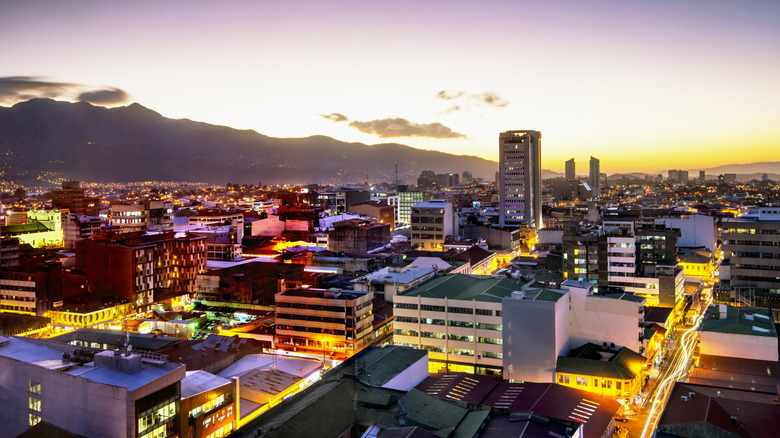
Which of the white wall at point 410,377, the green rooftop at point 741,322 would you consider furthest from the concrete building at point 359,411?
the green rooftop at point 741,322

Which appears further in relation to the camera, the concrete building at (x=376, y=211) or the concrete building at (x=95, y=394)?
the concrete building at (x=376, y=211)

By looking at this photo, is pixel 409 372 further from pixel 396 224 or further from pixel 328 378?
pixel 396 224

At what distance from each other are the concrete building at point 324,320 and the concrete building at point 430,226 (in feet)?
137

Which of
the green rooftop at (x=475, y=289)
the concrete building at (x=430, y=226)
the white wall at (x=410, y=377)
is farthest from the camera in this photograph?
the concrete building at (x=430, y=226)

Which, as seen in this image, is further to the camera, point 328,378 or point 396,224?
point 396,224

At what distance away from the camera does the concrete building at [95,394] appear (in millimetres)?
22422

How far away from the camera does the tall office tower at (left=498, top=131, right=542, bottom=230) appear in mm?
116625

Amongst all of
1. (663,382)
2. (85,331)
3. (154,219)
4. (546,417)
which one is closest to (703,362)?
(663,382)

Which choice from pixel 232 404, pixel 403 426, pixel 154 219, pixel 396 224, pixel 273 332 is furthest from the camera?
pixel 396 224

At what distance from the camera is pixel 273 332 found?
1865 inches

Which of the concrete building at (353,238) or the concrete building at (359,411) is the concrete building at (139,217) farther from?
the concrete building at (359,411)

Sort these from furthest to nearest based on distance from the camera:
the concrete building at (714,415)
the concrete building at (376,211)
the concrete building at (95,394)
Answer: the concrete building at (376,211) → the concrete building at (714,415) → the concrete building at (95,394)

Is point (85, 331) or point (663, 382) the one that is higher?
point (85, 331)

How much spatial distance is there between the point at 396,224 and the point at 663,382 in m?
104
